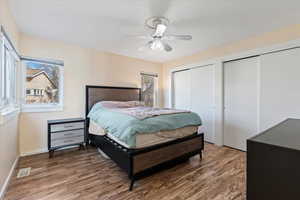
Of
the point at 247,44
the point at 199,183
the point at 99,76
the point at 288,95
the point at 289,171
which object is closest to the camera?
the point at 289,171

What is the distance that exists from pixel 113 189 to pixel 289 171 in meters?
1.90

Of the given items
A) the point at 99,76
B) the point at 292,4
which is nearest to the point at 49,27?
the point at 99,76

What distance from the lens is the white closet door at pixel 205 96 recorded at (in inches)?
157

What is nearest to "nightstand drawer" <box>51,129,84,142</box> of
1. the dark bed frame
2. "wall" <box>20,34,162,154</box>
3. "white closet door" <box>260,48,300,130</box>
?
the dark bed frame

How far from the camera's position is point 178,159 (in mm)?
2559

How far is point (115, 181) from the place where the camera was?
7.29 feet

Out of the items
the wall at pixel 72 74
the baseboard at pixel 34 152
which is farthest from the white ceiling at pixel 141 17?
the baseboard at pixel 34 152

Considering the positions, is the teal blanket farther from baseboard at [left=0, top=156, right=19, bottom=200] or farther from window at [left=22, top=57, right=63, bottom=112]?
baseboard at [left=0, top=156, right=19, bottom=200]

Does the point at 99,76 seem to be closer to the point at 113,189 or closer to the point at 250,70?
the point at 113,189

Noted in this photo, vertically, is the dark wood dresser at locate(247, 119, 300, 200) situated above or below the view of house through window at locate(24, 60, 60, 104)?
below

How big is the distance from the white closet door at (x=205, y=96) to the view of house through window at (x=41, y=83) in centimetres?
342

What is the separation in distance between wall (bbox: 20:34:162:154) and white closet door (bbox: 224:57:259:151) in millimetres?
2532

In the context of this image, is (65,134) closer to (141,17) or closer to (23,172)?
(23,172)

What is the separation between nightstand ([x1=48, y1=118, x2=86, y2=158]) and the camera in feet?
10.0
